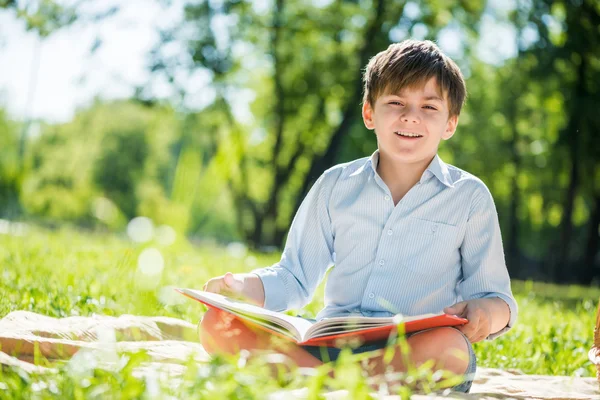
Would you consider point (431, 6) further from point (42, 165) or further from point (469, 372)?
point (42, 165)

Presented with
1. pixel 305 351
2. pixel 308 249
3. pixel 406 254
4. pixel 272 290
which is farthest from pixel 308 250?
pixel 305 351

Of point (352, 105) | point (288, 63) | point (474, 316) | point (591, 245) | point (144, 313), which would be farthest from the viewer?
point (591, 245)

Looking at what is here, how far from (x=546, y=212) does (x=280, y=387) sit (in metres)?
24.4

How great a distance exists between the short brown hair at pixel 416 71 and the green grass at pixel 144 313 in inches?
41.9

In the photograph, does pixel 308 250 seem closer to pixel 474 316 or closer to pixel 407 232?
pixel 407 232

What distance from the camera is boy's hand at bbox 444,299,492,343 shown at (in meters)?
2.50

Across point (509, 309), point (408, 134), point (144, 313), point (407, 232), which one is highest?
point (408, 134)

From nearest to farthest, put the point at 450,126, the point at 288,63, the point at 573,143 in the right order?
the point at 450,126
the point at 573,143
the point at 288,63

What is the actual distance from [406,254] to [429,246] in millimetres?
96

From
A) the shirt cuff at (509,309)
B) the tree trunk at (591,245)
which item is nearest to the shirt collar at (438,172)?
the shirt cuff at (509,309)

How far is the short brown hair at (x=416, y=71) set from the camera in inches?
112

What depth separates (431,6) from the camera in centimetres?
1494

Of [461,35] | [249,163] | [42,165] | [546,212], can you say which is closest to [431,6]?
[461,35]

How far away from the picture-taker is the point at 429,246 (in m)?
2.83
